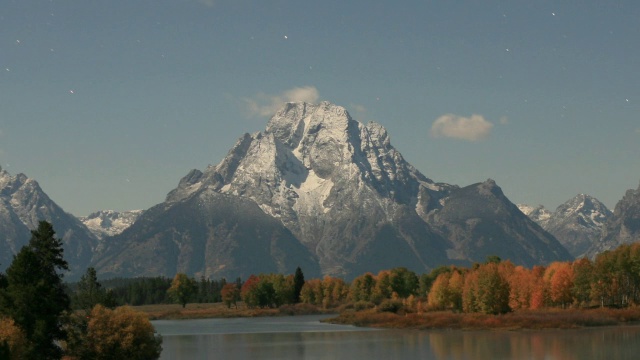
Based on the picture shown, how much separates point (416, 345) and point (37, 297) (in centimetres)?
7363

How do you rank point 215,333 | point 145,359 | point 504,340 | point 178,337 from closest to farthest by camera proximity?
1. point 145,359
2. point 504,340
3. point 178,337
4. point 215,333

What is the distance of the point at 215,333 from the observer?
198 meters

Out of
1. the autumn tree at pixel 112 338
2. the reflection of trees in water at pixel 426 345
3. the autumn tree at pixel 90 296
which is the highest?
the autumn tree at pixel 90 296

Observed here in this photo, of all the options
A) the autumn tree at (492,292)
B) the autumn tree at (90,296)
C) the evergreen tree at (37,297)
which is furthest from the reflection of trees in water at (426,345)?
the evergreen tree at (37,297)

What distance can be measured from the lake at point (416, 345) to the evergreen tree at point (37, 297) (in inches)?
1853

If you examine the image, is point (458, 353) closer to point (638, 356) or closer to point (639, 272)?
point (638, 356)

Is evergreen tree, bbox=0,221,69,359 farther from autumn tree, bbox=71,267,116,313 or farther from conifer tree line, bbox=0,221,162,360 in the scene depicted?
autumn tree, bbox=71,267,116,313

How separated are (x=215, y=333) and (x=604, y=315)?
3156 inches

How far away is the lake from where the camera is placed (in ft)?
412

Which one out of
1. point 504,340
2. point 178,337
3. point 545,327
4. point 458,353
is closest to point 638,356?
point 458,353

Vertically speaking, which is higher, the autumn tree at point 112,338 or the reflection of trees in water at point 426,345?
the autumn tree at point 112,338

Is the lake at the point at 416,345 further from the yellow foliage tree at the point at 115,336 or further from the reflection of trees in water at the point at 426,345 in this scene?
the yellow foliage tree at the point at 115,336

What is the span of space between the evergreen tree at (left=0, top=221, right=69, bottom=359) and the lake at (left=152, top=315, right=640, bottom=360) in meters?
47.1

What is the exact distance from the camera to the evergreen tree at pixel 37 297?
87562 mm
